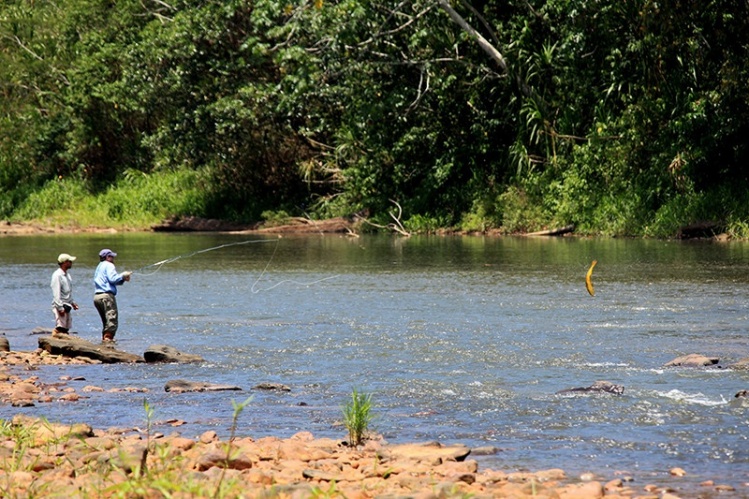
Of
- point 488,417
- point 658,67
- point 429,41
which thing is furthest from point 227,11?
point 488,417

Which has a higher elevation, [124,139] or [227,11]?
[227,11]

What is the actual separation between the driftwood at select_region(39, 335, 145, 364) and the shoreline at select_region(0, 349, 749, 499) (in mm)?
3875

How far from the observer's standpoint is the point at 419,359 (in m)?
12.4

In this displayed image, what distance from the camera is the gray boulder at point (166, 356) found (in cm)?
1232

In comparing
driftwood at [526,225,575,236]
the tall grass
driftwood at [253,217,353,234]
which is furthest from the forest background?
driftwood at [253,217,353,234]

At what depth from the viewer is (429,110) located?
3400 centimetres

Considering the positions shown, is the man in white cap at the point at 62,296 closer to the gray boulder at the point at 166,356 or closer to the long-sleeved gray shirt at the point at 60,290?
the long-sleeved gray shirt at the point at 60,290

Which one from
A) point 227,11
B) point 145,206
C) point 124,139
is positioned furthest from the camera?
point 124,139

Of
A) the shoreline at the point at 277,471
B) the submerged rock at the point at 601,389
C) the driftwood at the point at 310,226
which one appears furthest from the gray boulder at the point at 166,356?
the driftwood at the point at 310,226

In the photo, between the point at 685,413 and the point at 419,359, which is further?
the point at 419,359

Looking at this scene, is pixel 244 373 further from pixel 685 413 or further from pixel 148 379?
pixel 685 413

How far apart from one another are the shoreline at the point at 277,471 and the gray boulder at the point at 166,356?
375 cm

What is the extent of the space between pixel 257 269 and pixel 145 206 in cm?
1997

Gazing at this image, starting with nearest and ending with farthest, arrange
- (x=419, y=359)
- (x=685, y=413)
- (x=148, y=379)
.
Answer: (x=685, y=413) < (x=148, y=379) < (x=419, y=359)
